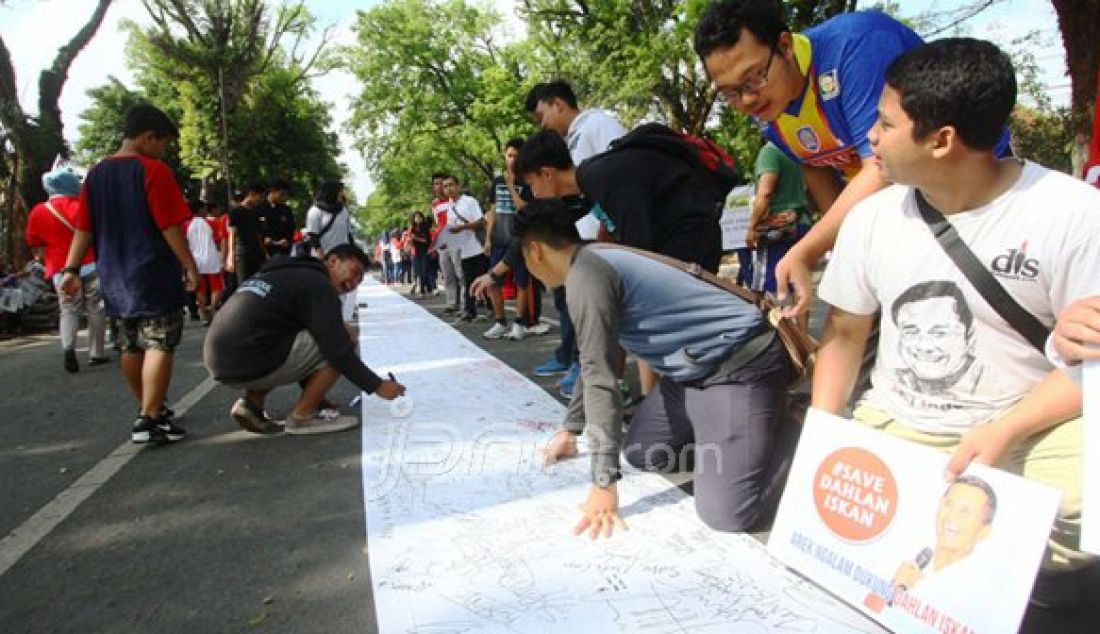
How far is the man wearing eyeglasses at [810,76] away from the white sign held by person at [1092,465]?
76cm

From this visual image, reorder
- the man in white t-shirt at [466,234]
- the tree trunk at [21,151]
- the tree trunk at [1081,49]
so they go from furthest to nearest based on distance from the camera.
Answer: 1. the tree trunk at [21,151]
2. the man in white t-shirt at [466,234]
3. the tree trunk at [1081,49]

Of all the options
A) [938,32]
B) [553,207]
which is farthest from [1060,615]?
[938,32]

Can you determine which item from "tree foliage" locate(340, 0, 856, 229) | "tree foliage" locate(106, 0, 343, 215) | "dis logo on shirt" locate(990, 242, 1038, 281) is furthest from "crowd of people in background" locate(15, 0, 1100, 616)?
"tree foliage" locate(106, 0, 343, 215)

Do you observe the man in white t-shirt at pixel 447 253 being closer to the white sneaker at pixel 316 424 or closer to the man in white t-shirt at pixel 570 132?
the man in white t-shirt at pixel 570 132

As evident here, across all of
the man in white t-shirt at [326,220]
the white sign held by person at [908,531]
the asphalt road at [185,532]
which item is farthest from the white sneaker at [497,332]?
the white sign held by person at [908,531]

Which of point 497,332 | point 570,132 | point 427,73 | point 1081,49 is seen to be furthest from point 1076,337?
point 427,73

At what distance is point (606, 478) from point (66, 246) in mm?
5652

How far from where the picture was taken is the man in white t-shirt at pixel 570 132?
3490mm

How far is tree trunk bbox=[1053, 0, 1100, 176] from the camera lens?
6973 millimetres

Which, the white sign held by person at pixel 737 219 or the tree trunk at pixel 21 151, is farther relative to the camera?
the tree trunk at pixel 21 151

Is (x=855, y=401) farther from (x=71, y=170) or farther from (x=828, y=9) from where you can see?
(x=828, y=9)

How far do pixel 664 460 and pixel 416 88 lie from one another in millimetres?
31739

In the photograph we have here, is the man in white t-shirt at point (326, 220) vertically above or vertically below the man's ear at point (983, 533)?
above

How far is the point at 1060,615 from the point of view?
4.89 ft
